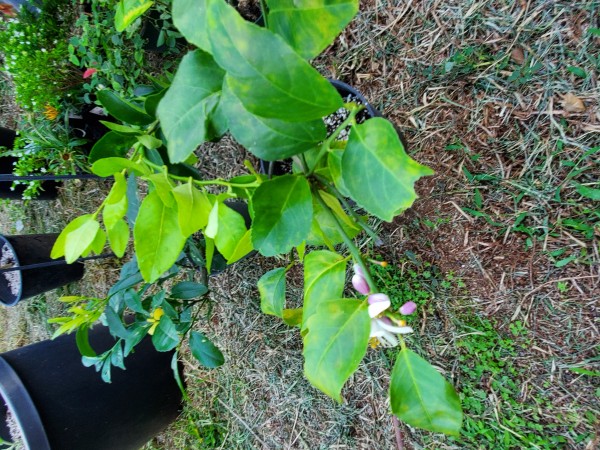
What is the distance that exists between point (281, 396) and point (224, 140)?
0.88 metres

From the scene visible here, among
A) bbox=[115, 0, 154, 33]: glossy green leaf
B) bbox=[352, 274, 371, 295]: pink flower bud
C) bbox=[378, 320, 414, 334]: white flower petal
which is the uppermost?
bbox=[115, 0, 154, 33]: glossy green leaf

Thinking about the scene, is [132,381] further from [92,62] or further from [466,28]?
[466,28]

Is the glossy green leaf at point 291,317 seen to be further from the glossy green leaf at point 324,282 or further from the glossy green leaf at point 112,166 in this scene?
the glossy green leaf at point 112,166

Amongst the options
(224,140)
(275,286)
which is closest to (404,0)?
(224,140)

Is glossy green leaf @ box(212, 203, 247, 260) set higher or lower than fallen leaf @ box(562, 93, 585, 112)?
higher

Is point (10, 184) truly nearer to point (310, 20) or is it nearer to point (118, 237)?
point (118, 237)

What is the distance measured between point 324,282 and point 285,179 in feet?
0.63

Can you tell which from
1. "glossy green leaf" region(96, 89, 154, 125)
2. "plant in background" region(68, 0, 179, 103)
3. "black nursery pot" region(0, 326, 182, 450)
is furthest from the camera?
"plant in background" region(68, 0, 179, 103)

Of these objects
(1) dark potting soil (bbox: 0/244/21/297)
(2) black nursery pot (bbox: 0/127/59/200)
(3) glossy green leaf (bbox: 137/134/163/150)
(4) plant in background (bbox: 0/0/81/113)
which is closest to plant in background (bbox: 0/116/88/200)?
(4) plant in background (bbox: 0/0/81/113)

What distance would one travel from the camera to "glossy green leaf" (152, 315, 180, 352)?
38.8 inches

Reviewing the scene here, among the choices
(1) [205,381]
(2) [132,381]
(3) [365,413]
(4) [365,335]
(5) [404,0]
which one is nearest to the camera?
(4) [365,335]

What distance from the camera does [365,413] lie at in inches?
49.7

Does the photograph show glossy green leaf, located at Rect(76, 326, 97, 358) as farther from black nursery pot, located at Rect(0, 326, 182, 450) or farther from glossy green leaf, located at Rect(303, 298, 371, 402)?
glossy green leaf, located at Rect(303, 298, 371, 402)

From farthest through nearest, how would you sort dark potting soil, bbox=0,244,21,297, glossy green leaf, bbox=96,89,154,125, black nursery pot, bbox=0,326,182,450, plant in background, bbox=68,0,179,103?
1. dark potting soil, bbox=0,244,21,297
2. plant in background, bbox=68,0,179,103
3. black nursery pot, bbox=0,326,182,450
4. glossy green leaf, bbox=96,89,154,125
